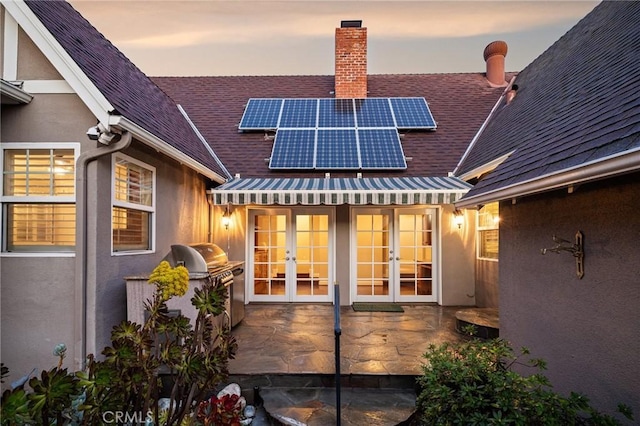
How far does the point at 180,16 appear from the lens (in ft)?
37.8

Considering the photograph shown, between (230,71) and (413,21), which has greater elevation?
(230,71)

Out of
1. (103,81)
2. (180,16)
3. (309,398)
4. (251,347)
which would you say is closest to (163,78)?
(180,16)

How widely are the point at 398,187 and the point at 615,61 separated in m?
5.97

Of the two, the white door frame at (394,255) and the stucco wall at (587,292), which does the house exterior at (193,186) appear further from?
the stucco wall at (587,292)

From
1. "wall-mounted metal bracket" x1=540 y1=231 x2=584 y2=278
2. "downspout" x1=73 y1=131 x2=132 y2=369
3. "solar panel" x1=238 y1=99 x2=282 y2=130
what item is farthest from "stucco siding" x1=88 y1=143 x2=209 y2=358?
"wall-mounted metal bracket" x1=540 y1=231 x2=584 y2=278

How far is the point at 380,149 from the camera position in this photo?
1419 centimetres

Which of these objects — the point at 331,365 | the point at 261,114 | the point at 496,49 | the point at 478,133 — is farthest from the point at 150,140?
the point at 496,49

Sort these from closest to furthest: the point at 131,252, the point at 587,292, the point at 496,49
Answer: the point at 587,292 → the point at 131,252 → the point at 496,49

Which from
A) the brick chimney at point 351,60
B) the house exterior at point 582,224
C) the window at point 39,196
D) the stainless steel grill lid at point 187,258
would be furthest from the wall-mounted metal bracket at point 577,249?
the brick chimney at point 351,60

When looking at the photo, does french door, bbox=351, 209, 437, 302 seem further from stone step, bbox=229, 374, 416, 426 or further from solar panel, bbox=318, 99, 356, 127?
stone step, bbox=229, 374, 416, 426

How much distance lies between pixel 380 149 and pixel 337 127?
225 cm

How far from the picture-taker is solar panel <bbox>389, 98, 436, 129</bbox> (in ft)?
49.9

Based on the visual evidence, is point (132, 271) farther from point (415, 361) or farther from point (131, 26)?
point (131, 26)

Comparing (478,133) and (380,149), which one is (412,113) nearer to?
(478,133)
